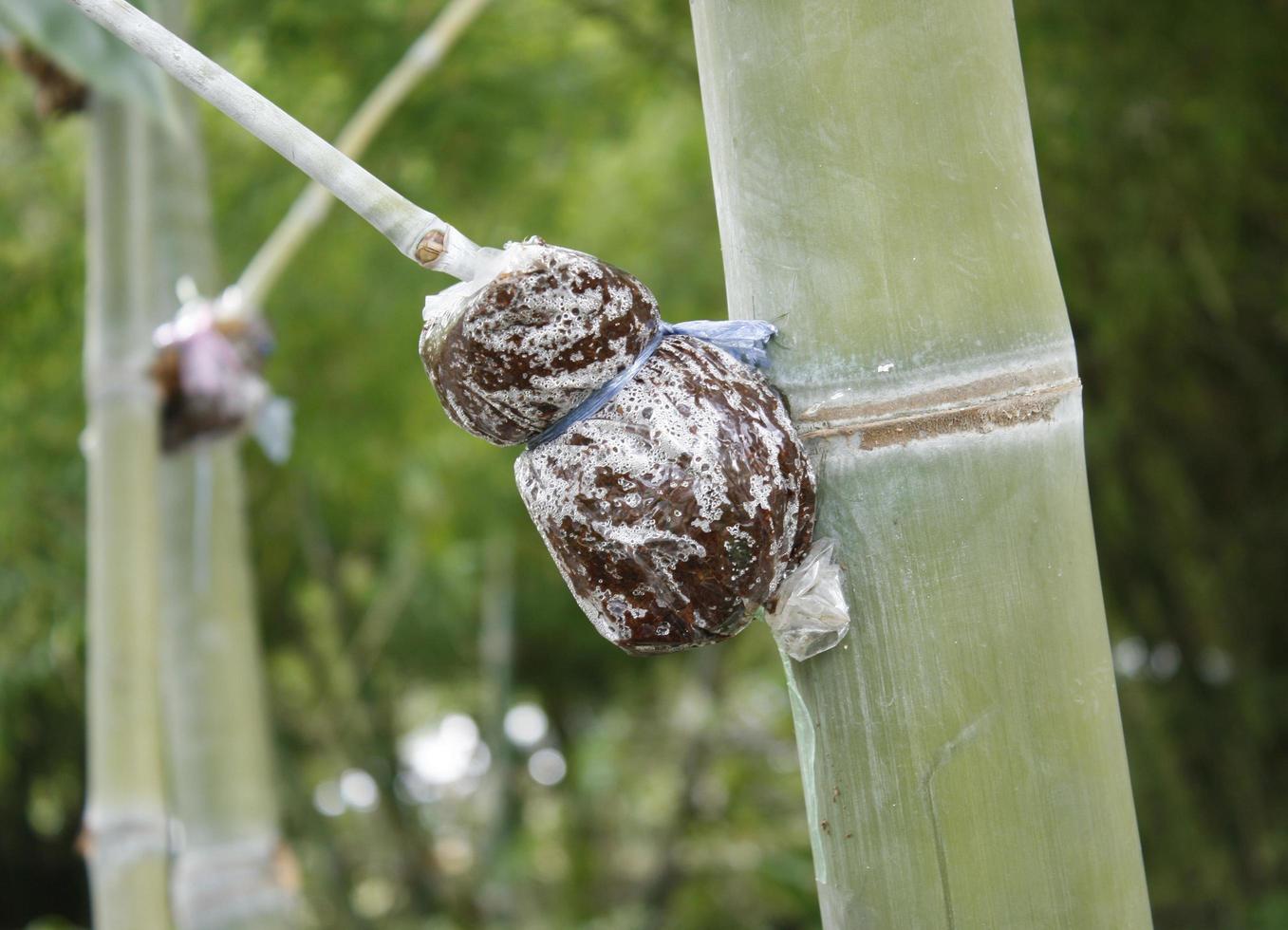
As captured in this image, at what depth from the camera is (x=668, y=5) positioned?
1.92 m

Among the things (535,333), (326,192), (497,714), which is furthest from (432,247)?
(497,714)

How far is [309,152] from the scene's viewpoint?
1.03 feet

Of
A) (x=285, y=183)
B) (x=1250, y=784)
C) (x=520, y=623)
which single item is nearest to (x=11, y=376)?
(x=285, y=183)

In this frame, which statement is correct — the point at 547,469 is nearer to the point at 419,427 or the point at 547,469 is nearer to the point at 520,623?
the point at 419,427

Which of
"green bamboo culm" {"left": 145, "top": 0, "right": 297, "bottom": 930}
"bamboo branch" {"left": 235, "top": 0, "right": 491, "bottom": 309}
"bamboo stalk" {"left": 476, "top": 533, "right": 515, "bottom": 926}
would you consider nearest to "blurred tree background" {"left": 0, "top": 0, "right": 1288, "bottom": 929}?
"bamboo stalk" {"left": 476, "top": 533, "right": 515, "bottom": 926}

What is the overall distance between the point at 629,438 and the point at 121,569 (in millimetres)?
570

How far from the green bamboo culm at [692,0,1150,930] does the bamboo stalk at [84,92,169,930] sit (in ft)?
1.88

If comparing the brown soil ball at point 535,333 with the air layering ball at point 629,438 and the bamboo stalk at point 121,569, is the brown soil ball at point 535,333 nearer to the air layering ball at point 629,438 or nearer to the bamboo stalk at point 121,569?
the air layering ball at point 629,438

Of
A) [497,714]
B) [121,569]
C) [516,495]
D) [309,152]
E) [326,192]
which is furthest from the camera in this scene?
[497,714]

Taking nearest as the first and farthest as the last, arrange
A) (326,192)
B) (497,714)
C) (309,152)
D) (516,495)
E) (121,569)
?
(309,152) → (121,569) → (326,192) → (516,495) → (497,714)

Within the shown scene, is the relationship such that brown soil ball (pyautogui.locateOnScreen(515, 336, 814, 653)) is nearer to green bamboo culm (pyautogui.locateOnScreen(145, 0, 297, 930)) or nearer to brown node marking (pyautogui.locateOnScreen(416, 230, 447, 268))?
brown node marking (pyautogui.locateOnScreen(416, 230, 447, 268))

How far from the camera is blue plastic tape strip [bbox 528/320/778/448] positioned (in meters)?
0.33

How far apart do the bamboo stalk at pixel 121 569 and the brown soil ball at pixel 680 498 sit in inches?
21.1

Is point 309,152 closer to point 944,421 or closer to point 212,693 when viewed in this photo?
point 944,421
